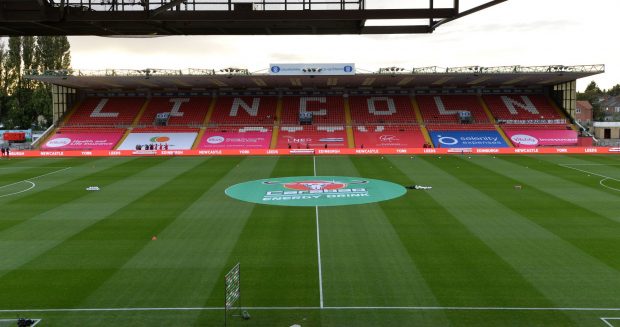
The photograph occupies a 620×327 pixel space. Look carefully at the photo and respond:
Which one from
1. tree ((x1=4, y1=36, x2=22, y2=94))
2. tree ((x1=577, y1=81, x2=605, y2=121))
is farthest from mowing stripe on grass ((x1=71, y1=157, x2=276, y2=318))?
tree ((x1=577, y1=81, x2=605, y2=121))

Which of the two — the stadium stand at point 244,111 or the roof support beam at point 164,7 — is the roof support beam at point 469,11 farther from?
the stadium stand at point 244,111

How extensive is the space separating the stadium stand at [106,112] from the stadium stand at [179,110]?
181cm

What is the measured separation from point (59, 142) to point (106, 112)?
8.60 m

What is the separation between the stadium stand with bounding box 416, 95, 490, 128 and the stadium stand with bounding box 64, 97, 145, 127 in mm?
38555

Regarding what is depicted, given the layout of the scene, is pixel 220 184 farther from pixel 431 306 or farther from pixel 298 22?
pixel 298 22

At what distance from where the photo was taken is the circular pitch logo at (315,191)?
84.7ft

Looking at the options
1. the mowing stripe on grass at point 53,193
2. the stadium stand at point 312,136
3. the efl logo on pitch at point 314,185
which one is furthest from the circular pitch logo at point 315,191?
the stadium stand at point 312,136

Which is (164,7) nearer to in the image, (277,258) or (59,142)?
(277,258)

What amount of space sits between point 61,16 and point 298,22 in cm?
406

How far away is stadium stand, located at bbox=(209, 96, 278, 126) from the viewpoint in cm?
6319

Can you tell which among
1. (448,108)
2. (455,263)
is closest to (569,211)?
(455,263)

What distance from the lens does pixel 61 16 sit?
8328 millimetres

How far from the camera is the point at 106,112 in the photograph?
6519 cm

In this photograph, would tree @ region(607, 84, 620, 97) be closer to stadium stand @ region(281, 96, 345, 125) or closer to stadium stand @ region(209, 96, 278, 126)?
stadium stand @ region(281, 96, 345, 125)
